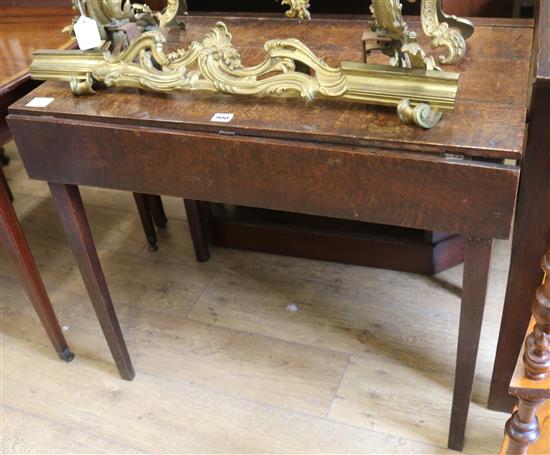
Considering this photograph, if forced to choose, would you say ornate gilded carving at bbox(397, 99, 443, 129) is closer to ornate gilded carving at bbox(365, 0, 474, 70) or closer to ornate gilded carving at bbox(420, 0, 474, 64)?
ornate gilded carving at bbox(365, 0, 474, 70)

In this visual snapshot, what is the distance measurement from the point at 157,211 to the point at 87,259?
70cm

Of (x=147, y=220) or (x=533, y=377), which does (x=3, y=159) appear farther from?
(x=533, y=377)

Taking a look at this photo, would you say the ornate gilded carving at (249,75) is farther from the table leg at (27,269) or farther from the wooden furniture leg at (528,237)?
the table leg at (27,269)

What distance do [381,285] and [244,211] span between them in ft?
1.45

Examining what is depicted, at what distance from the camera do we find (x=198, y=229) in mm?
1820

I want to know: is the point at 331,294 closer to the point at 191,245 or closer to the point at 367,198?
the point at 191,245

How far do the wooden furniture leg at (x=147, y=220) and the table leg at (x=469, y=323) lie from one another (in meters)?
1.05

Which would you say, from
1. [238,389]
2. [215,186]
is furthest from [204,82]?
[238,389]

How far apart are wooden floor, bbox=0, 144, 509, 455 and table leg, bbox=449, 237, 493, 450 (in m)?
0.11

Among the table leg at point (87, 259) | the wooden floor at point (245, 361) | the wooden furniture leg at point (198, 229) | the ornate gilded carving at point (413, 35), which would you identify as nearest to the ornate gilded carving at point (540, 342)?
the ornate gilded carving at point (413, 35)

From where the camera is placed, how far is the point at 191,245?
198 centimetres

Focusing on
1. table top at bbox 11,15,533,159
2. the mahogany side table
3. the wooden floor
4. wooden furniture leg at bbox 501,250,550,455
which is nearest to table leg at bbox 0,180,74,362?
the wooden floor

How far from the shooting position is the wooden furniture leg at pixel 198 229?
1772 mm

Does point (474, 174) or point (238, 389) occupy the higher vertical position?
point (474, 174)
